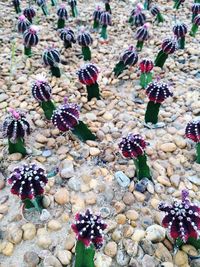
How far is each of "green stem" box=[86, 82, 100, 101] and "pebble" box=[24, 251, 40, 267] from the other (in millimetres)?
1605

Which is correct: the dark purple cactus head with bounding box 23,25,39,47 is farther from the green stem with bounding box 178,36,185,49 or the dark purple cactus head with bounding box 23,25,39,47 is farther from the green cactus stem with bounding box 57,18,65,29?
the green stem with bounding box 178,36,185,49

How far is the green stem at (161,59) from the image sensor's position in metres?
3.97

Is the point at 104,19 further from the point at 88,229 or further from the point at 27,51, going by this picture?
the point at 88,229

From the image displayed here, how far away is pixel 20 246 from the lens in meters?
2.30

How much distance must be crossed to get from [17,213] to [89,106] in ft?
4.16

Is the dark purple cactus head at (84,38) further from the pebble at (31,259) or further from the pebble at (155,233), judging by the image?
the pebble at (31,259)

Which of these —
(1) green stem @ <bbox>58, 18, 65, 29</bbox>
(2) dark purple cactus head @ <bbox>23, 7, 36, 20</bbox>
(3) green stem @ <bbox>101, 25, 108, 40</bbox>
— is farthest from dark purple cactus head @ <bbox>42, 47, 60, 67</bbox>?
(2) dark purple cactus head @ <bbox>23, 7, 36, 20</bbox>

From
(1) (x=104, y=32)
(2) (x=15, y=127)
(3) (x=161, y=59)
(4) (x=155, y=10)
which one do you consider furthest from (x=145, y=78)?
(4) (x=155, y=10)

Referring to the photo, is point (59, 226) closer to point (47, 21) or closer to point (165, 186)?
point (165, 186)

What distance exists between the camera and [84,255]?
2.04 m

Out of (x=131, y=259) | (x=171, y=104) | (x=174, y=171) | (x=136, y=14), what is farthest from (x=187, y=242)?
(x=136, y=14)

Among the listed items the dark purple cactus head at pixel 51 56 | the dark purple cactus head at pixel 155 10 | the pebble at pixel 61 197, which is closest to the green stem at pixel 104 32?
the dark purple cactus head at pixel 155 10

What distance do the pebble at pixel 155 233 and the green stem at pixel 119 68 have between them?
189cm

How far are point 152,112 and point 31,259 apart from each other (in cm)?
152
